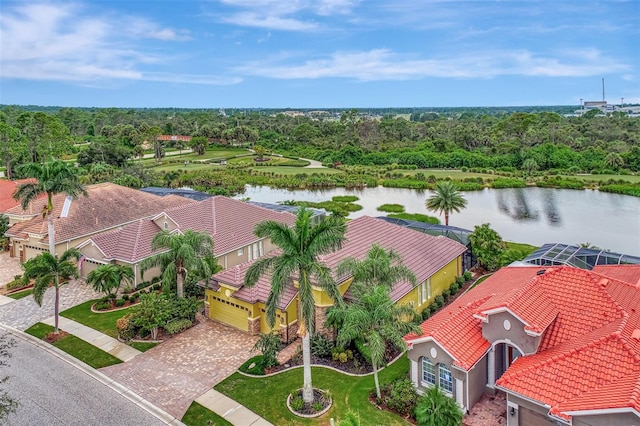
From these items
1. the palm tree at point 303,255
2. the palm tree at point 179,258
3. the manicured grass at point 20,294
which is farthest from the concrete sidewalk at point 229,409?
the manicured grass at point 20,294

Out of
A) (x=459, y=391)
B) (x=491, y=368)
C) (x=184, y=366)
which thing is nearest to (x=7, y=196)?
(x=184, y=366)

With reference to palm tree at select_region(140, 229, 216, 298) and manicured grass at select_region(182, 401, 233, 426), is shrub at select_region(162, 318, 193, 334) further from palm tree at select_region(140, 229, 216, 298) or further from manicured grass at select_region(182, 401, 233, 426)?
manicured grass at select_region(182, 401, 233, 426)

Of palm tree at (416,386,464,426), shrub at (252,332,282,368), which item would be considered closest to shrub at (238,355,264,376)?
shrub at (252,332,282,368)

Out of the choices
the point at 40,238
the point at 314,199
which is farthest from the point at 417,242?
the point at 314,199

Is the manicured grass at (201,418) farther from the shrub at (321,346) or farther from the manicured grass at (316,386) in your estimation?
the shrub at (321,346)

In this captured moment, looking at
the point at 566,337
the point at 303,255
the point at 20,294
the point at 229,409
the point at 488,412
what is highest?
the point at 303,255

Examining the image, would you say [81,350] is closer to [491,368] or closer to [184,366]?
[184,366]

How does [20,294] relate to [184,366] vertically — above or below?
above
